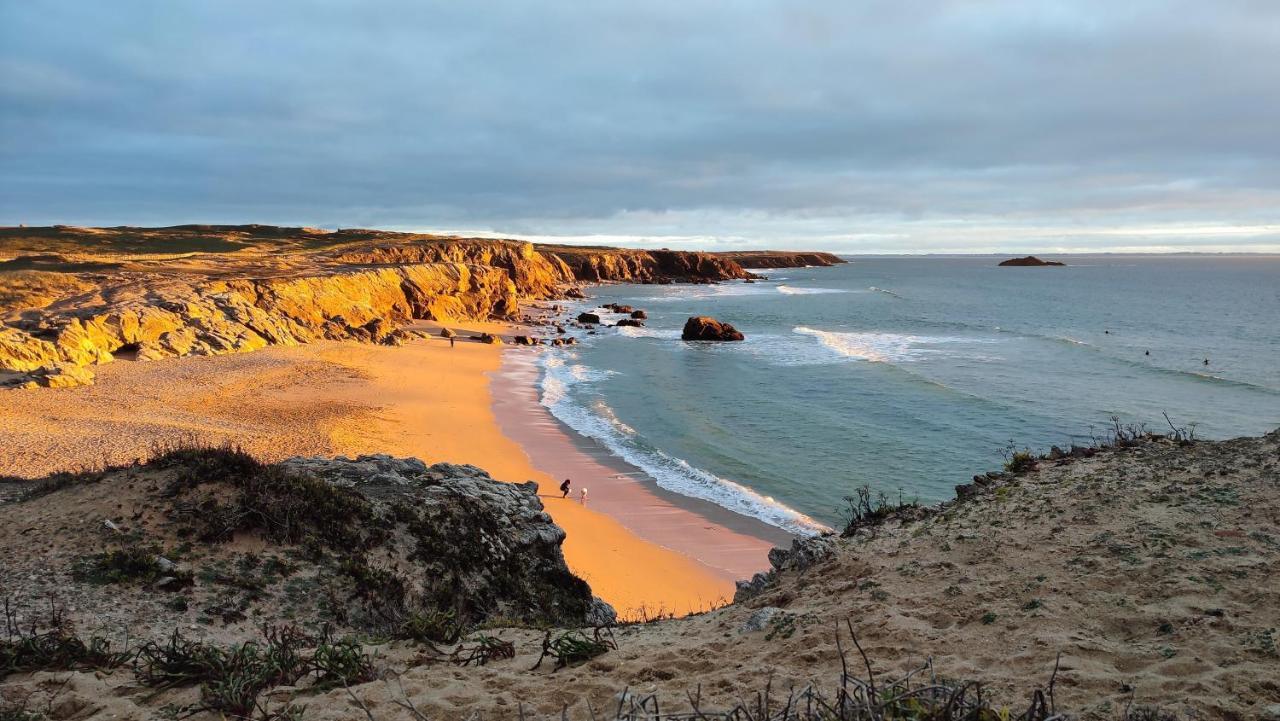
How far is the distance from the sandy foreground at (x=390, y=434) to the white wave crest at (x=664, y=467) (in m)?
0.80

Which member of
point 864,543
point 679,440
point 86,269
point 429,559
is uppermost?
point 86,269

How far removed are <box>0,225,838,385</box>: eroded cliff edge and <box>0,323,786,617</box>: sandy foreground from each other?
83.8 inches

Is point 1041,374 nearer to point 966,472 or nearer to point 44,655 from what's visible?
point 966,472

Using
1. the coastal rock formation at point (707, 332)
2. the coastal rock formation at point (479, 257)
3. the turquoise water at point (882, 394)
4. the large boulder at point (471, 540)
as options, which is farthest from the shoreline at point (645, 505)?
the coastal rock formation at point (479, 257)

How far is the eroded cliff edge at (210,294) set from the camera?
27766 millimetres

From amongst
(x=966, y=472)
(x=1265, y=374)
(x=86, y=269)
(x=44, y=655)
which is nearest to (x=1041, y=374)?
(x=1265, y=374)

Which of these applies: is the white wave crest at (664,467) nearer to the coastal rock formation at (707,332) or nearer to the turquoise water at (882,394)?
the turquoise water at (882,394)

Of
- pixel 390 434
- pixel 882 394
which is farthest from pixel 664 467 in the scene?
pixel 882 394

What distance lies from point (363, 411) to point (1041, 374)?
3252 centimetres

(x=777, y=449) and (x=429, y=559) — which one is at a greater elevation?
(x=429, y=559)

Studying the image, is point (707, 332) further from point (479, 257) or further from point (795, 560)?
point (795, 560)

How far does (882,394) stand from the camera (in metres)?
30.3

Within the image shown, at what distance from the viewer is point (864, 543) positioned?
7.85m

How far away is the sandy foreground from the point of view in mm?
14492
